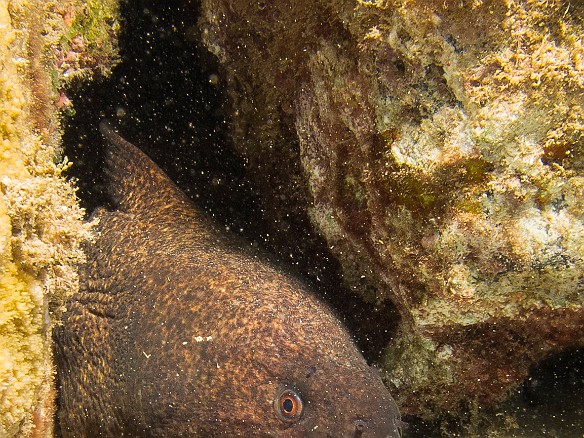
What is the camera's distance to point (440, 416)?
359cm

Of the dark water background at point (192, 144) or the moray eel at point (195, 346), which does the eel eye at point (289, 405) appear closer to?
the moray eel at point (195, 346)

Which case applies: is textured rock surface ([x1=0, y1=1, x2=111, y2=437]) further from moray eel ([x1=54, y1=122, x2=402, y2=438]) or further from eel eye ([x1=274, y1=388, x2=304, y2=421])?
eel eye ([x1=274, y1=388, x2=304, y2=421])

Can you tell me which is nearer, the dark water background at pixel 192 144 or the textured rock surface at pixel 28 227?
the textured rock surface at pixel 28 227

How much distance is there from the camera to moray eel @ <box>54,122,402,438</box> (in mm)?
2418

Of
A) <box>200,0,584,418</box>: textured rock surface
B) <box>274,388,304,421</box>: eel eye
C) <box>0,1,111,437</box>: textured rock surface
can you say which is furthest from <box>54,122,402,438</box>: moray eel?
<box>200,0,584,418</box>: textured rock surface

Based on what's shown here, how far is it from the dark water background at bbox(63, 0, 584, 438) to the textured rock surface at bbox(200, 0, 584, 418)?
10.9 inches

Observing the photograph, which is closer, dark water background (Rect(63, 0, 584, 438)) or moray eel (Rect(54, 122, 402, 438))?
moray eel (Rect(54, 122, 402, 438))

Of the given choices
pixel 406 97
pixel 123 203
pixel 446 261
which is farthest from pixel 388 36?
pixel 123 203

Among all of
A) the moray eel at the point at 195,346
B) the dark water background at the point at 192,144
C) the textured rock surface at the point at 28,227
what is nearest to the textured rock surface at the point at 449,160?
the dark water background at the point at 192,144

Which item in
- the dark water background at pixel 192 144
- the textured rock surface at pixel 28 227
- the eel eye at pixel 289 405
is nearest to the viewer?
the textured rock surface at pixel 28 227

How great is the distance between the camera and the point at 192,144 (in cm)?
452

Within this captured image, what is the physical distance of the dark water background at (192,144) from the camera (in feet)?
11.1

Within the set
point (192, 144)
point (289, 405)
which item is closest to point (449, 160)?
point (289, 405)

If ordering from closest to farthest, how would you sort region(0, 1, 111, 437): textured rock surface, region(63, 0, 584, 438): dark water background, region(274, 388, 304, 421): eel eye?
1. region(0, 1, 111, 437): textured rock surface
2. region(274, 388, 304, 421): eel eye
3. region(63, 0, 584, 438): dark water background
